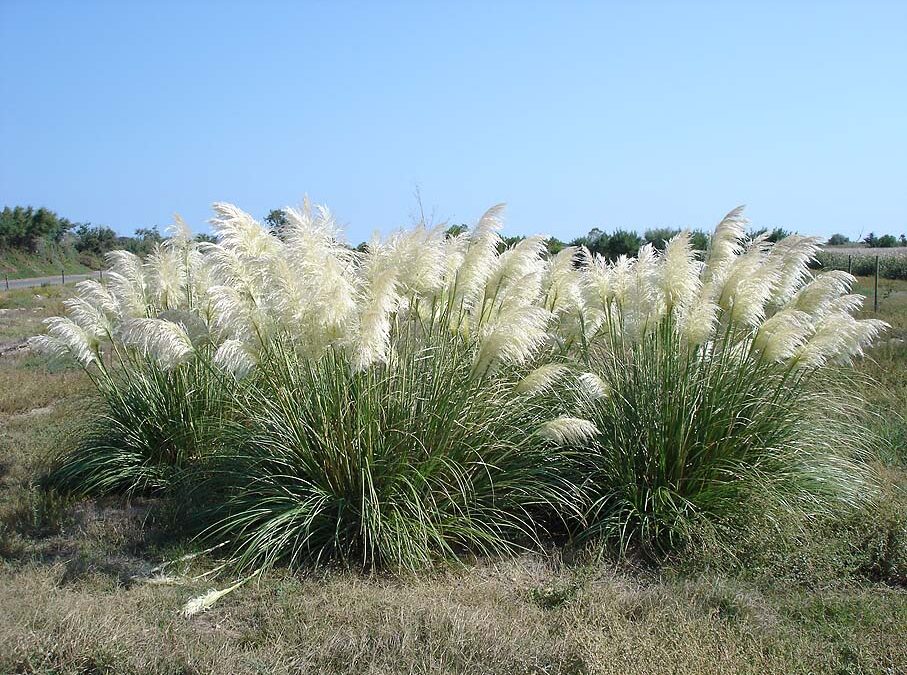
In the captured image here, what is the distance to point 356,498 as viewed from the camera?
184 inches

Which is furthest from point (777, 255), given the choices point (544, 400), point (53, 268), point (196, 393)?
point (53, 268)

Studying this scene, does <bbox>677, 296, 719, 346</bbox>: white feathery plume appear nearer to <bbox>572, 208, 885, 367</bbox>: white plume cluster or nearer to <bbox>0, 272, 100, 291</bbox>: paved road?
<bbox>572, 208, 885, 367</bbox>: white plume cluster

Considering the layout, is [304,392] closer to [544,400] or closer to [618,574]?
[544,400]

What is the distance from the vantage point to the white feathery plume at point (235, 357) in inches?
167

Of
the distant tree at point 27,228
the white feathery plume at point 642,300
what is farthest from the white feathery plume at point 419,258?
the distant tree at point 27,228

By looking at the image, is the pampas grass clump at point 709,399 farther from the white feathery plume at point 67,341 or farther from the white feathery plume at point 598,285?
the white feathery plume at point 67,341

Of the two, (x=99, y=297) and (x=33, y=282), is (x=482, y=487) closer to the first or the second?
(x=99, y=297)

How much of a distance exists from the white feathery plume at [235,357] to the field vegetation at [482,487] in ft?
0.06

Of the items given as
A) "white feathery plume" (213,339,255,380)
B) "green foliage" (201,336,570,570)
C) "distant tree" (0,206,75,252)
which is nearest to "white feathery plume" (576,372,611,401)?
"green foliage" (201,336,570,570)

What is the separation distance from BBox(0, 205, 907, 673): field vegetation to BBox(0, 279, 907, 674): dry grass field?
0.06 feet

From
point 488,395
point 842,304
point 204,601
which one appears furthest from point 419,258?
point 842,304

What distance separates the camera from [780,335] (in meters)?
4.86

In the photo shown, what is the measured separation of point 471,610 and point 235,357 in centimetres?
191

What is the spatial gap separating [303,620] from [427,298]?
2.33 m
